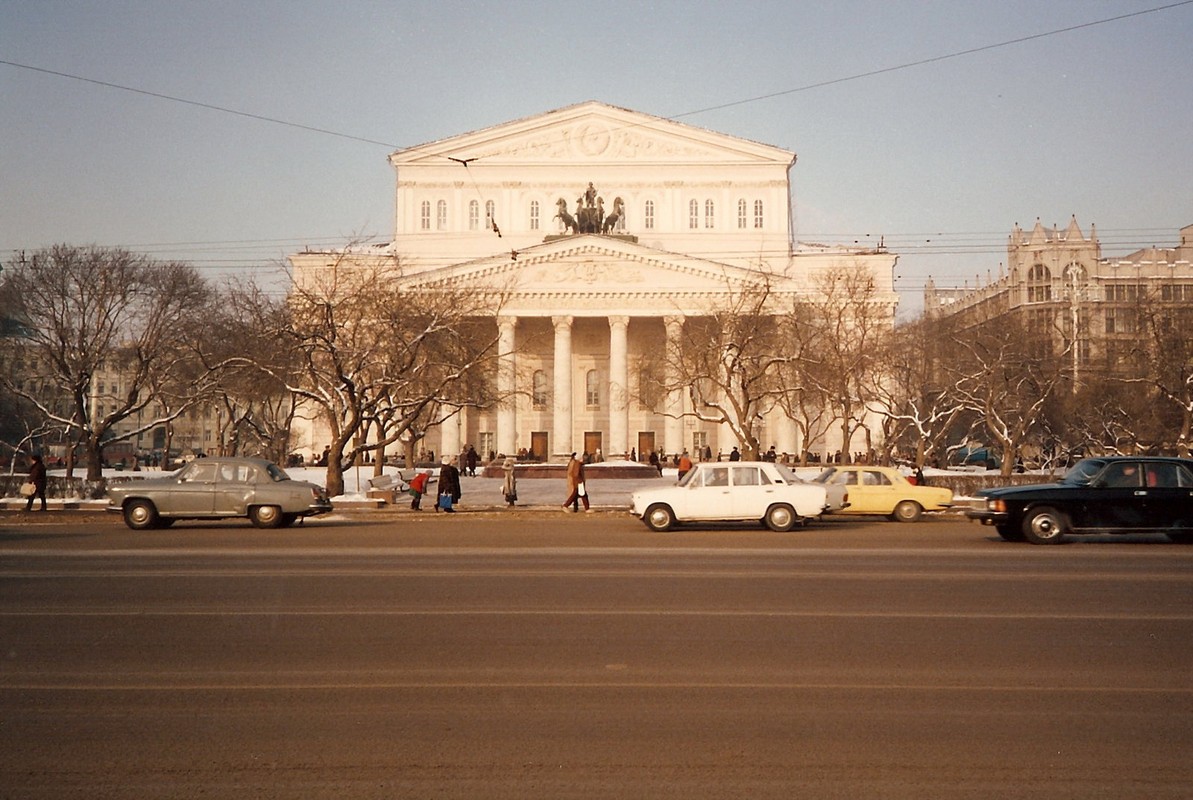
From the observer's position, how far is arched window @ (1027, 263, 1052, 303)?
334ft

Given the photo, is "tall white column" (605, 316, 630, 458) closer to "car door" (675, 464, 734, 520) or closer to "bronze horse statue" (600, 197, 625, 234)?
"bronze horse statue" (600, 197, 625, 234)

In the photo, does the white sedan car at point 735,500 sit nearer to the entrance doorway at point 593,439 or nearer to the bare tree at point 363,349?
the bare tree at point 363,349

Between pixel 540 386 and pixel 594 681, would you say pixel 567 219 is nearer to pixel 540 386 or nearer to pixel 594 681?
pixel 540 386

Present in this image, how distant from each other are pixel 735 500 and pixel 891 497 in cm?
625

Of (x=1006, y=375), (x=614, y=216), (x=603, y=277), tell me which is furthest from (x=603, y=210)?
(x=1006, y=375)

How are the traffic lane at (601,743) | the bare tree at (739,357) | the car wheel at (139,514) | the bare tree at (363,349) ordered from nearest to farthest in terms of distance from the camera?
the traffic lane at (601,743)
the car wheel at (139,514)
the bare tree at (363,349)
the bare tree at (739,357)

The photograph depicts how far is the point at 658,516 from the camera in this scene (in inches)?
973

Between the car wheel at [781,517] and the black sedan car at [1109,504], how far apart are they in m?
4.58

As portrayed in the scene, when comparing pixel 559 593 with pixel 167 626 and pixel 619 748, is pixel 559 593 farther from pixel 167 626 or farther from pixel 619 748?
pixel 619 748

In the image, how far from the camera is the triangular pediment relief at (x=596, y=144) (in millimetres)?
81812

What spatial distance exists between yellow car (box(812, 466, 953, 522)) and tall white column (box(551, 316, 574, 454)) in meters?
45.2

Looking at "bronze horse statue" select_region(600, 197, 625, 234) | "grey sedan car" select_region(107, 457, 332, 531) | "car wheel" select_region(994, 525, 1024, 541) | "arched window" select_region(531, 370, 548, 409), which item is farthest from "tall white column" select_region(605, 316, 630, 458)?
"car wheel" select_region(994, 525, 1024, 541)

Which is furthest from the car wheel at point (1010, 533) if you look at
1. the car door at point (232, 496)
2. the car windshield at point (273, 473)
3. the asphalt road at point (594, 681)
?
the car door at point (232, 496)

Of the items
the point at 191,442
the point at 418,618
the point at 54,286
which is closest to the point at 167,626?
the point at 418,618
